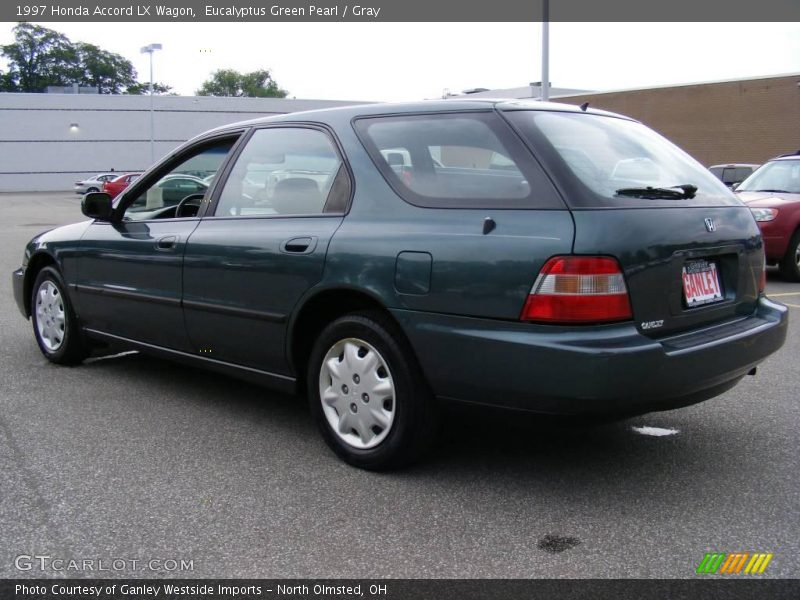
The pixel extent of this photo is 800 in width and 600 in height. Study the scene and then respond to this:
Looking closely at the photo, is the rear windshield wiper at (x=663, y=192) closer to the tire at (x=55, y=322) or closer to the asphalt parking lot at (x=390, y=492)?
the asphalt parking lot at (x=390, y=492)

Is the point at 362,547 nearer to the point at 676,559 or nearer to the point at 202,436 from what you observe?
the point at 676,559

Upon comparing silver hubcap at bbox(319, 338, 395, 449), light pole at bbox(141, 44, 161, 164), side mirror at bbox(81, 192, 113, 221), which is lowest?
A: silver hubcap at bbox(319, 338, 395, 449)

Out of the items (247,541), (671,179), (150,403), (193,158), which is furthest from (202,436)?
(671,179)

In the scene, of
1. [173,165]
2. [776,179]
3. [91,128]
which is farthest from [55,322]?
[91,128]

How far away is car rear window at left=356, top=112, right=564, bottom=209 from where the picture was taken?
340 centimetres

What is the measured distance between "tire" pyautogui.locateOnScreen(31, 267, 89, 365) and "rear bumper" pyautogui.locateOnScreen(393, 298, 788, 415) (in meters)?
3.16

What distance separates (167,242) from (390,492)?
2.10 metres

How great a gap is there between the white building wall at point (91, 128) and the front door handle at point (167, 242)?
46964mm

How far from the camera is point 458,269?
3.35m

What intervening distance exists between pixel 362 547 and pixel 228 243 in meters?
1.93

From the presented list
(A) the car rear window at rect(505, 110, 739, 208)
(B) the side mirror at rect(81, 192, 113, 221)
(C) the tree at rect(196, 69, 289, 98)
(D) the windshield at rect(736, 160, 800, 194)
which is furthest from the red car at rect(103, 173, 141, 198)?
(C) the tree at rect(196, 69, 289, 98)

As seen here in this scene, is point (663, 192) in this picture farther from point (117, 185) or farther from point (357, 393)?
point (117, 185)

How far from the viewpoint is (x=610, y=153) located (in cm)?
376

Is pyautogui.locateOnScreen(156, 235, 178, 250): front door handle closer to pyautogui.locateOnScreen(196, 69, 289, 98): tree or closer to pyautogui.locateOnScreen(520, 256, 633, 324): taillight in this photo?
pyautogui.locateOnScreen(520, 256, 633, 324): taillight
